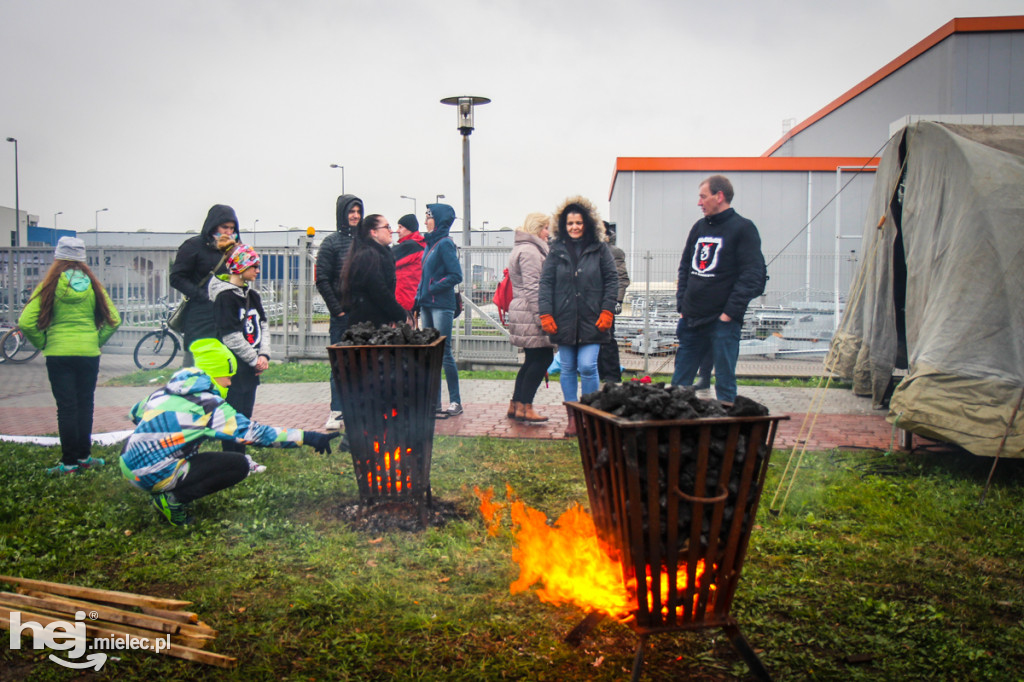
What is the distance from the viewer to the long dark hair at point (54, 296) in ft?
16.8

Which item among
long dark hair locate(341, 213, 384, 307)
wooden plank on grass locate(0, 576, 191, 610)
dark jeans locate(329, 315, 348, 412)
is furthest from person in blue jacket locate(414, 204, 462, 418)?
wooden plank on grass locate(0, 576, 191, 610)

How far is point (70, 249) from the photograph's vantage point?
17.5 feet

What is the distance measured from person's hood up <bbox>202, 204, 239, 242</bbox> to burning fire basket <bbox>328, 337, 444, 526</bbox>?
2.02 metres

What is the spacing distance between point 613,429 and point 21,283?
1554 centimetres

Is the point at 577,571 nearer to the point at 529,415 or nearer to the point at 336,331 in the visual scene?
the point at 529,415

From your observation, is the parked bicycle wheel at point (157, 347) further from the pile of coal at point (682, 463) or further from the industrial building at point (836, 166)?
the pile of coal at point (682, 463)

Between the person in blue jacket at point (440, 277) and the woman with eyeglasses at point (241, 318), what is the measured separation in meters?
2.04

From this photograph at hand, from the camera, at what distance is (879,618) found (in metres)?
3.12

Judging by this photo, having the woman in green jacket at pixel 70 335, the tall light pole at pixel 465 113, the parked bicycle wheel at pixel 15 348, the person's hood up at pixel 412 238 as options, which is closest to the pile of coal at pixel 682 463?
the woman in green jacket at pixel 70 335

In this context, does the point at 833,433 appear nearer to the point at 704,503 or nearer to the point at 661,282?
the point at 704,503

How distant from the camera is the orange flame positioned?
107 inches

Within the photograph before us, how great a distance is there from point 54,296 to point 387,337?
2796 mm

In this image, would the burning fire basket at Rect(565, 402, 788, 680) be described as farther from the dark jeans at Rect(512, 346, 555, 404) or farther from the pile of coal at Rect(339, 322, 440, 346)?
the dark jeans at Rect(512, 346, 555, 404)

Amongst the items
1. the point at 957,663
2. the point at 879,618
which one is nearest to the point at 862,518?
the point at 879,618
